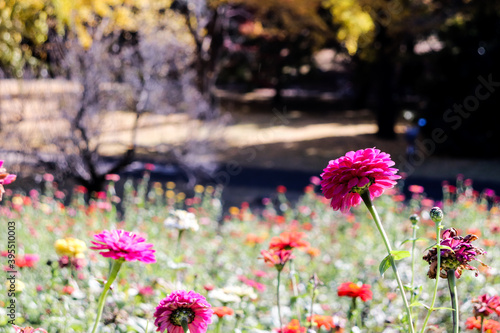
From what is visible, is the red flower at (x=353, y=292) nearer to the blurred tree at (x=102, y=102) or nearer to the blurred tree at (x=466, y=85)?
the blurred tree at (x=102, y=102)

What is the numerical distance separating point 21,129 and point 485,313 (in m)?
6.92

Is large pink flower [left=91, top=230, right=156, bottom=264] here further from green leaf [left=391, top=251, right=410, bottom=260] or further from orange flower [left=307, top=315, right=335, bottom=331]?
orange flower [left=307, top=315, right=335, bottom=331]

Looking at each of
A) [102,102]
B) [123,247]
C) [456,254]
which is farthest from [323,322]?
[102,102]

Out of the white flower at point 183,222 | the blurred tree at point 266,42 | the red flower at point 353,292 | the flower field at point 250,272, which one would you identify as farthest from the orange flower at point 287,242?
the blurred tree at point 266,42

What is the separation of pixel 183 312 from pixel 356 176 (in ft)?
1.52

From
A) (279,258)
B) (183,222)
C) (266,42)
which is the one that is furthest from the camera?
(266,42)

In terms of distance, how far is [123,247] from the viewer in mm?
1206

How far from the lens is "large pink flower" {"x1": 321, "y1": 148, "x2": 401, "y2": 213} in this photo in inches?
45.8

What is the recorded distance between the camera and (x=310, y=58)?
20.2 m

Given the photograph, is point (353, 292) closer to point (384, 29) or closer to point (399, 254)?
point (399, 254)

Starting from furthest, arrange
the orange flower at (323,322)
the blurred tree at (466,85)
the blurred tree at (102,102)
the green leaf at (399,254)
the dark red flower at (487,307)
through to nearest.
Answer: the blurred tree at (466,85) < the blurred tree at (102,102) < the orange flower at (323,322) < the dark red flower at (487,307) < the green leaf at (399,254)

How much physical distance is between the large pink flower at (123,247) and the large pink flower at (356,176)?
41cm

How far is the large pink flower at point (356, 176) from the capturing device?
1.16 m

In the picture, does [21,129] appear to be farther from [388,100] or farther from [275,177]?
[388,100]
